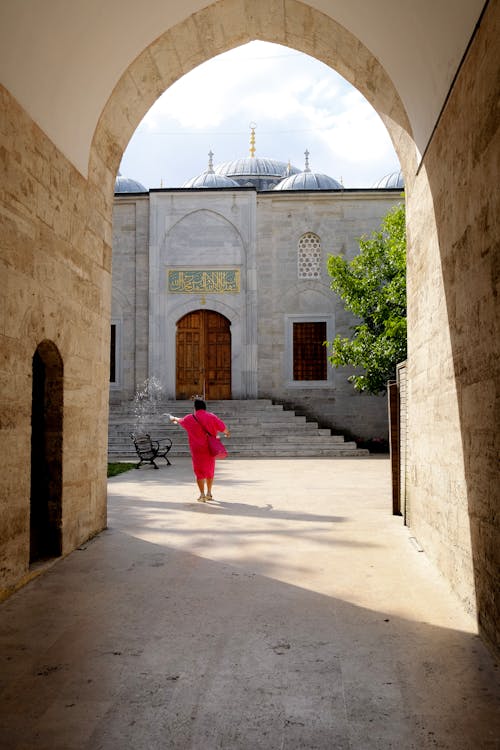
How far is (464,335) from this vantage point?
362 centimetres

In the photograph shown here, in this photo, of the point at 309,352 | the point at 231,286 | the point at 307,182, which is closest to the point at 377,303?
the point at 309,352

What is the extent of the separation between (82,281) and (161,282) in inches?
559

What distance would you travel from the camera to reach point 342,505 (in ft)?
25.3

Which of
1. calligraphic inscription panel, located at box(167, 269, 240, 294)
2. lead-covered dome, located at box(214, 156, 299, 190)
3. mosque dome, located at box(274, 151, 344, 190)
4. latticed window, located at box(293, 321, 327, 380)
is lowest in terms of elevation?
latticed window, located at box(293, 321, 327, 380)

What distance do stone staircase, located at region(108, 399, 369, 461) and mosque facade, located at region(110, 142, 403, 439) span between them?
1.27 meters

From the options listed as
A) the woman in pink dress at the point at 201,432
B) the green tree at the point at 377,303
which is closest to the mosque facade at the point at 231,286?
the green tree at the point at 377,303

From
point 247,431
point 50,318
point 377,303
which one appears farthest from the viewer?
point 247,431

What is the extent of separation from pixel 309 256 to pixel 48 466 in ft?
51.0

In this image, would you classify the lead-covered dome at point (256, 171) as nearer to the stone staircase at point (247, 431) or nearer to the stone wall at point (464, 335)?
the stone staircase at point (247, 431)

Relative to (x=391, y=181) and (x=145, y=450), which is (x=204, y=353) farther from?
(x=391, y=181)

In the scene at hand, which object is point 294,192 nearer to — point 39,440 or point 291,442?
point 291,442

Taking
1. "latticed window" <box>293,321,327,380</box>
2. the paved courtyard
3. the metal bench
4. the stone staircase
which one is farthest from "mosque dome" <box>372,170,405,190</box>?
the paved courtyard

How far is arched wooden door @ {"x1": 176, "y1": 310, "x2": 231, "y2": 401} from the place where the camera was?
19.3m

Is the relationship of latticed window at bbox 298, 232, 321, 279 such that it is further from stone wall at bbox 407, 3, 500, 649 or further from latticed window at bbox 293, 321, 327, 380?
stone wall at bbox 407, 3, 500, 649
